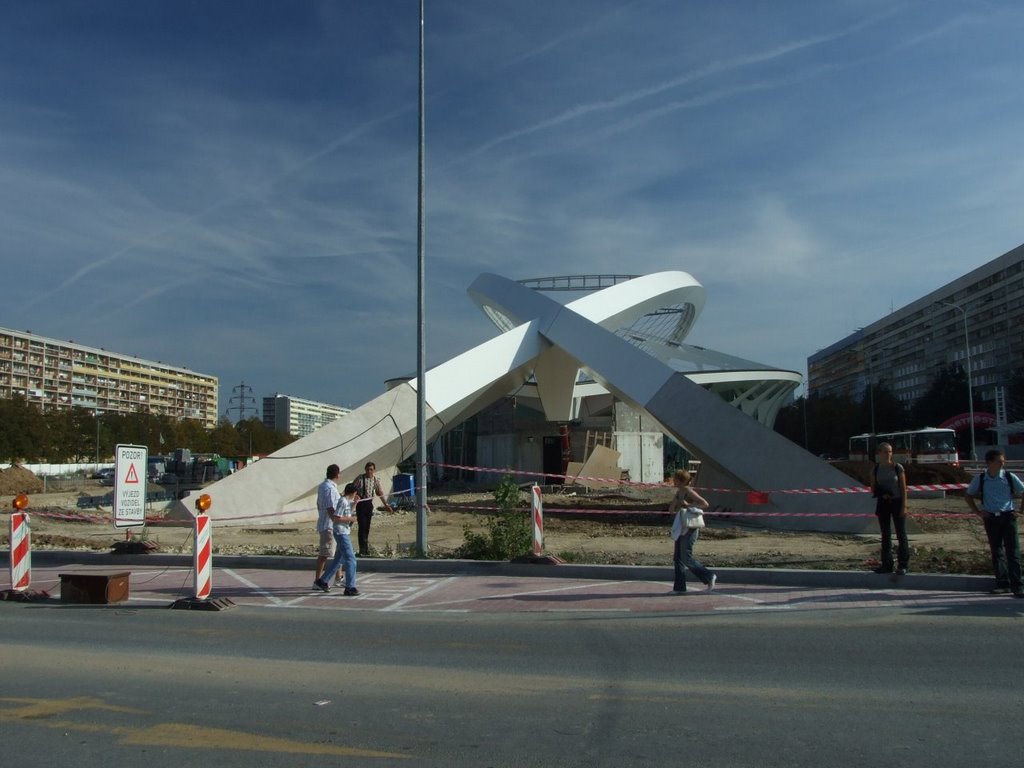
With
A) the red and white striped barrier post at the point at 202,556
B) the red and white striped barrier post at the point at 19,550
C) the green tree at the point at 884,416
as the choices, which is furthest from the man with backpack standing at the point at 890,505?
the green tree at the point at 884,416

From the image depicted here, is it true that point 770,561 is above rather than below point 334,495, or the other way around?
below

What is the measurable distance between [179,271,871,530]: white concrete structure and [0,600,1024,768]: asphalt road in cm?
735

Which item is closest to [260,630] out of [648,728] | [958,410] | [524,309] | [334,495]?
[334,495]

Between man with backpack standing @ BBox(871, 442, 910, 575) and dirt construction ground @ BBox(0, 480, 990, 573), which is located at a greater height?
man with backpack standing @ BBox(871, 442, 910, 575)

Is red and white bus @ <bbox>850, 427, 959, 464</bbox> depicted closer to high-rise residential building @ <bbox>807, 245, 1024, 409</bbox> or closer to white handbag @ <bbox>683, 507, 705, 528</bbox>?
high-rise residential building @ <bbox>807, 245, 1024, 409</bbox>

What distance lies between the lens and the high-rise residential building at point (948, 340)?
7601 centimetres

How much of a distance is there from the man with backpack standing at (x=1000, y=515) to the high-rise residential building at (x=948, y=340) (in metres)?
52.2

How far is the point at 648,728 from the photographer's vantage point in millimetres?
4699

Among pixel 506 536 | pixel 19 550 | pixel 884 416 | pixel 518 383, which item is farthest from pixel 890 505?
pixel 884 416

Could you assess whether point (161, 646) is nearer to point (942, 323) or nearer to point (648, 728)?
point (648, 728)

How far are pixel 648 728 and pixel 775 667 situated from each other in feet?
6.10

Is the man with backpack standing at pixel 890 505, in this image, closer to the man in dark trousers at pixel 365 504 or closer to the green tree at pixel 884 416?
the man in dark trousers at pixel 365 504

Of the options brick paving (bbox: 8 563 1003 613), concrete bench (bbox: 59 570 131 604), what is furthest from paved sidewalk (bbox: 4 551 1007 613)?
concrete bench (bbox: 59 570 131 604)

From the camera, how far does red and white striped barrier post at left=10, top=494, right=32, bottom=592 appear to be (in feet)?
34.2
